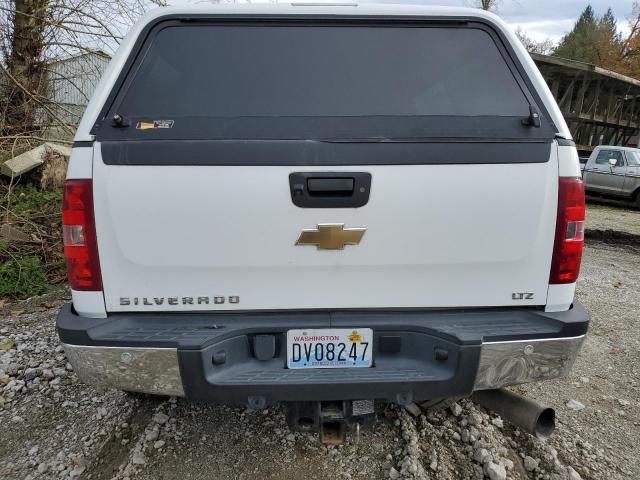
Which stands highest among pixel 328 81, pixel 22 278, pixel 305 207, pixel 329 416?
pixel 328 81

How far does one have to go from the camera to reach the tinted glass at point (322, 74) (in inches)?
84.4

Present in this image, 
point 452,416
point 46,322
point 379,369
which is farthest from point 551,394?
point 46,322

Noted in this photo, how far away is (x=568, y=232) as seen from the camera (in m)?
2.05

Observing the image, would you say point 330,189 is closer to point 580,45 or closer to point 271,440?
point 271,440

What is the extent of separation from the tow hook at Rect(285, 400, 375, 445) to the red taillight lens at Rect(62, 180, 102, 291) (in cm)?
103

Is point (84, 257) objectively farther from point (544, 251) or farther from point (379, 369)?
point (544, 251)

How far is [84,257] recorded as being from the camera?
2.00 metres

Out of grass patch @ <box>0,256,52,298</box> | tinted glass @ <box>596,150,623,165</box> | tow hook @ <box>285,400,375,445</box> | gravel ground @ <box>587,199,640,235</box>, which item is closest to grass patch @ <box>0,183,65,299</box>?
grass patch @ <box>0,256,52,298</box>

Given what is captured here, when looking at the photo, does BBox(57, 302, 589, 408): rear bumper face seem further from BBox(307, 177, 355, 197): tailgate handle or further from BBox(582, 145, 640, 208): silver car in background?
BBox(582, 145, 640, 208): silver car in background

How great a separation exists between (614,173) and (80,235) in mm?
15611

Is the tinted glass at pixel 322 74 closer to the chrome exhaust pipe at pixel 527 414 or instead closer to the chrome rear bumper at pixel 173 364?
the chrome rear bumper at pixel 173 364

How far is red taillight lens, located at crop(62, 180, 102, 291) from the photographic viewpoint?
1951 millimetres

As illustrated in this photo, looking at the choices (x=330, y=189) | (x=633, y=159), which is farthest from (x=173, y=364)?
(x=633, y=159)

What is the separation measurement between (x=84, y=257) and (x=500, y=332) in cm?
177
